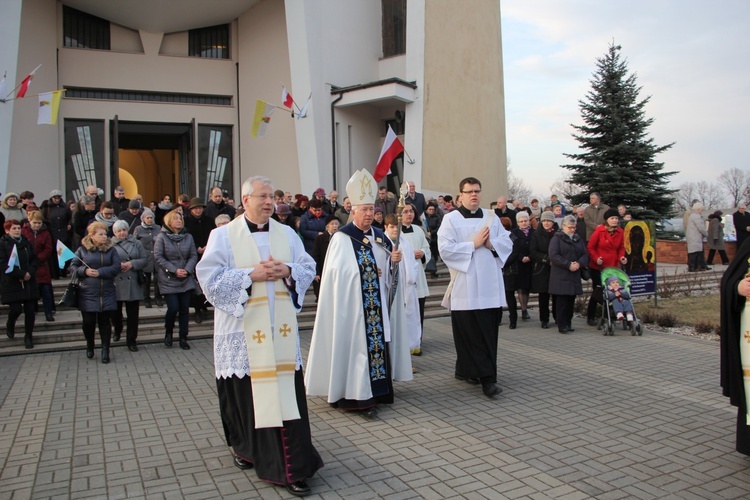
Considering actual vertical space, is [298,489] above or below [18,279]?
below

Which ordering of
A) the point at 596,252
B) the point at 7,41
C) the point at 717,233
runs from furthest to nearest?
the point at 717,233
the point at 7,41
the point at 596,252

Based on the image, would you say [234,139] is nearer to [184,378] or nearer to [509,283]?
[509,283]

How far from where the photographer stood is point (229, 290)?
4324 mm

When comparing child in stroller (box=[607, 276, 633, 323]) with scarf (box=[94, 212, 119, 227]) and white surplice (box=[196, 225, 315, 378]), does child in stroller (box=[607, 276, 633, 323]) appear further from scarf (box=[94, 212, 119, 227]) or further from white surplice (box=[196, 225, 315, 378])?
scarf (box=[94, 212, 119, 227])

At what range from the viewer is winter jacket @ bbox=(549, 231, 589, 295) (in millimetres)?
10555

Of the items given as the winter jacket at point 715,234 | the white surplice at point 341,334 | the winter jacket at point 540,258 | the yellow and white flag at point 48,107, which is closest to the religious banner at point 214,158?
the yellow and white flag at point 48,107

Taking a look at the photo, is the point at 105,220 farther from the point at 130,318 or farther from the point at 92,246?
the point at 130,318

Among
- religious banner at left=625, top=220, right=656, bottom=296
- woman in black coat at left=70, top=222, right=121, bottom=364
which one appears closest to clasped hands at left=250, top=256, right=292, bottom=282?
woman in black coat at left=70, top=222, right=121, bottom=364

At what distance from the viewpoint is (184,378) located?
300 inches

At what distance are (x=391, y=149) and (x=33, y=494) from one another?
18.4 ft

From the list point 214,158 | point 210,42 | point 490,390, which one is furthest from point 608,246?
point 210,42

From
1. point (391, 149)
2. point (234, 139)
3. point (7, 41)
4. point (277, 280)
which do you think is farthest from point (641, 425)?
point (234, 139)

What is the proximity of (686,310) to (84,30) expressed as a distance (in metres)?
20.5

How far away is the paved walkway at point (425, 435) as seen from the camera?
171 inches
